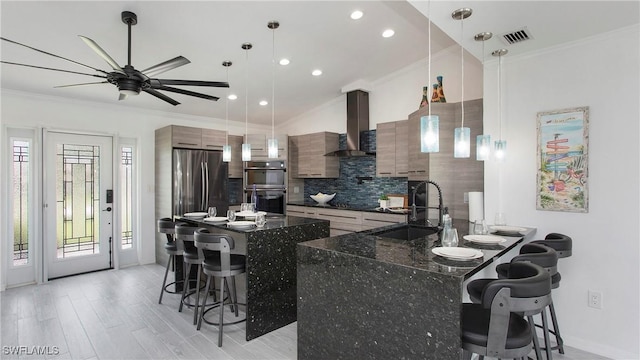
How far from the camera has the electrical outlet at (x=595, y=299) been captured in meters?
2.58

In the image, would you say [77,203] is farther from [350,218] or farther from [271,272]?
[350,218]

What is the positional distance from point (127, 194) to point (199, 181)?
1137 millimetres

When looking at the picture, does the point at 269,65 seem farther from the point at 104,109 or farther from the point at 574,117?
the point at 574,117

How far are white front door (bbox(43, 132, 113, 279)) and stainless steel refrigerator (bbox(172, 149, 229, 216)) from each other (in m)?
1.01

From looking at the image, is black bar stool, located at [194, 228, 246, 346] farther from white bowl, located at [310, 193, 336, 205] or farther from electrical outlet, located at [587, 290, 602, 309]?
electrical outlet, located at [587, 290, 602, 309]

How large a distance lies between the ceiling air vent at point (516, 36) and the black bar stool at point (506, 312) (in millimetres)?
1938

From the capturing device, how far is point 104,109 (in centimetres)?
474

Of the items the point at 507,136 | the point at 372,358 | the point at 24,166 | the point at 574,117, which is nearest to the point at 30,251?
the point at 24,166

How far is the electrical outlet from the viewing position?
258 centimetres

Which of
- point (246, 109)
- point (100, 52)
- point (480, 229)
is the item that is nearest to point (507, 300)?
point (480, 229)

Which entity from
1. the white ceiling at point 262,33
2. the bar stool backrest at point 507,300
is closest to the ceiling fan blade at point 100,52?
the white ceiling at point 262,33

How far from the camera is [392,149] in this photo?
15.5 ft

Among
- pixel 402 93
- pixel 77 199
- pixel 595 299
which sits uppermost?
pixel 402 93

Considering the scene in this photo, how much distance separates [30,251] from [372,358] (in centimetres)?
477
